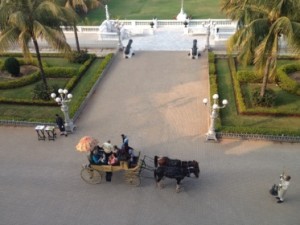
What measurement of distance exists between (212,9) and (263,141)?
23.6m

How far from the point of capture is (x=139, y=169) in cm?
1478

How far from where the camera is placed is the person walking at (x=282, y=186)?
13.5 m

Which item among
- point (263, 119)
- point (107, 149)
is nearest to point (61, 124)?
point (107, 149)

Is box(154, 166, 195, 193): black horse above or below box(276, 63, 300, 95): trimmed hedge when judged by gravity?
below

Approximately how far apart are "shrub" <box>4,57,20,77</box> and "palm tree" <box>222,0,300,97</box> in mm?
14824

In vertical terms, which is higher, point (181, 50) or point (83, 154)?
point (181, 50)

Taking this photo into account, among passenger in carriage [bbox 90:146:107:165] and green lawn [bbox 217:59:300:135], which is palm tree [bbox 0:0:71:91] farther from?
green lawn [bbox 217:59:300:135]

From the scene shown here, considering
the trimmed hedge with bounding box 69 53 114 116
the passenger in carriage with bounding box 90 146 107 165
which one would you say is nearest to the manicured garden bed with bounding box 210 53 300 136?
the passenger in carriage with bounding box 90 146 107 165

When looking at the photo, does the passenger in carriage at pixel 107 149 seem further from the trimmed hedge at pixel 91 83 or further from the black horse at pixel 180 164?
the trimmed hedge at pixel 91 83

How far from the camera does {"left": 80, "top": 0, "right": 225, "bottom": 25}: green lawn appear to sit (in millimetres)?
36594

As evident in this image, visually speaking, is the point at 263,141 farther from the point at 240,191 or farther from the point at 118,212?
the point at 118,212

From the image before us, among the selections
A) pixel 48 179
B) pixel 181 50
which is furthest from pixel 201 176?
pixel 181 50

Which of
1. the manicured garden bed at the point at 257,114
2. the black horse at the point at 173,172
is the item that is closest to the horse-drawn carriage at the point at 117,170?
the black horse at the point at 173,172

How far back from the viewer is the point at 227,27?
2997cm
